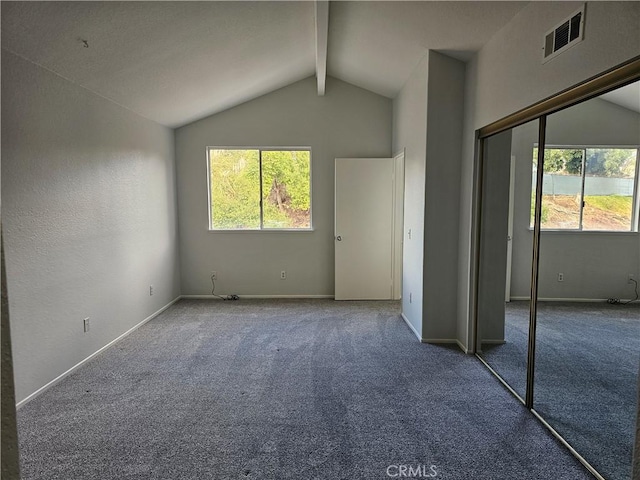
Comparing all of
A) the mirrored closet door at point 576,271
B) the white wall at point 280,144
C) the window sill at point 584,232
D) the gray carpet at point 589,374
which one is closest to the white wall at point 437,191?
the mirrored closet door at point 576,271

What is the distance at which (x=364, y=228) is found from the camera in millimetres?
5293

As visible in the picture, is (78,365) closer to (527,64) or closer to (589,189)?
(589,189)

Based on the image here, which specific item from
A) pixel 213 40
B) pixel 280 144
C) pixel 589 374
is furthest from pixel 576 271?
pixel 280 144

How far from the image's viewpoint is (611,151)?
80.4 inches

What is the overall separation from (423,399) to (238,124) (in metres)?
4.27

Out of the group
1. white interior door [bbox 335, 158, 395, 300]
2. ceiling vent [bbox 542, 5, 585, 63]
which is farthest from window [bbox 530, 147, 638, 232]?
white interior door [bbox 335, 158, 395, 300]

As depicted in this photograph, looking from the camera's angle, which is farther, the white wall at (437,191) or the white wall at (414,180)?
the white wall at (414,180)

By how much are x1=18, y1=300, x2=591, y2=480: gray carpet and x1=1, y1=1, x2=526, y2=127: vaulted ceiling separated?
8.09 ft

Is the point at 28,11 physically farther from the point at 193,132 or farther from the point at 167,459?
the point at 193,132

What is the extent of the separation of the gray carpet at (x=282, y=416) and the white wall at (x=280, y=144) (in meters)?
1.68

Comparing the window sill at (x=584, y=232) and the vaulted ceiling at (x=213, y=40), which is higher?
the vaulted ceiling at (x=213, y=40)

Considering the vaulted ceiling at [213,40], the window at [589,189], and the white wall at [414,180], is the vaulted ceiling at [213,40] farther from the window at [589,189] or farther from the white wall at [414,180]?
the window at [589,189]

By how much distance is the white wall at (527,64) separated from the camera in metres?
1.77
